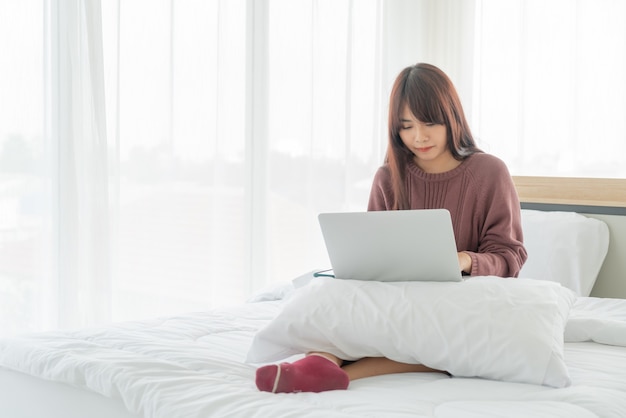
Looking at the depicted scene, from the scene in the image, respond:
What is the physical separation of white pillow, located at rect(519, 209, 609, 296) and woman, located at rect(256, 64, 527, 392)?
2.22ft

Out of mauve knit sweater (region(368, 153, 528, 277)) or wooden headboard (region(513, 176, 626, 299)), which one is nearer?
mauve knit sweater (region(368, 153, 528, 277))

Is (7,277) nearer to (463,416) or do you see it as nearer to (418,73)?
(418,73)

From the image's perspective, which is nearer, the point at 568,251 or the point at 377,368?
the point at 377,368

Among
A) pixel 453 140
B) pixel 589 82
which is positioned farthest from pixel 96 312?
pixel 589 82

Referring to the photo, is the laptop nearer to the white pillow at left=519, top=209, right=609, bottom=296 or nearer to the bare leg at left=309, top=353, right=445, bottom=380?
the bare leg at left=309, top=353, right=445, bottom=380

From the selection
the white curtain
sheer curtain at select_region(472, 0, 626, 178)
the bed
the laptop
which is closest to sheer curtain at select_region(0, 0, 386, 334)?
the white curtain

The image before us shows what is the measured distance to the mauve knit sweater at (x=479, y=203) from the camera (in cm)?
208

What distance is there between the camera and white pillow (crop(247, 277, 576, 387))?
4.61 ft

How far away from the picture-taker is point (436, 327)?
1445 millimetres

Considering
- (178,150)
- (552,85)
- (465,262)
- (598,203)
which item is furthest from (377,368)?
(552,85)

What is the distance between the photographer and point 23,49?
2.41m

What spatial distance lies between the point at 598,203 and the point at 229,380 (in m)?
2.02

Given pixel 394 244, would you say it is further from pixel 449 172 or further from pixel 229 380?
pixel 449 172

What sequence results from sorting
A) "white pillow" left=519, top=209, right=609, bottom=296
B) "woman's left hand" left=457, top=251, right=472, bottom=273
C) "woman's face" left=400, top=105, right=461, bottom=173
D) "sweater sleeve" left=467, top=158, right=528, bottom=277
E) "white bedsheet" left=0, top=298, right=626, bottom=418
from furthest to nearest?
"white pillow" left=519, top=209, right=609, bottom=296 < "woman's face" left=400, top=105, right=461, bottom=173 < "sweater sleeve" left=467, top=158, right=528, bottom=277 < "woman's left hand" left=457, top=251, right=472, bottom=273 < "white bedsheet" left=0, top=298, right=626, bottom=418
